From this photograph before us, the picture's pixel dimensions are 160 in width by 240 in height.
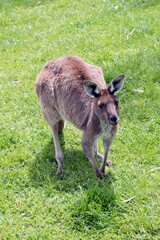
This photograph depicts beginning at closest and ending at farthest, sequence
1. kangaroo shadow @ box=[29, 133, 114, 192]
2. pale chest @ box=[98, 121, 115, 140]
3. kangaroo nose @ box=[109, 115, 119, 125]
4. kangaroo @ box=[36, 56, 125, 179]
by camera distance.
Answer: kangaroo nose @ box=[109, 115, 119, 125] → kangaroo @ box=[36, 56, 125, 179] → pale chest @ box=[98, 121, 115, 140] → kangaroo shadow @ box=[29, 133, 114, 192]

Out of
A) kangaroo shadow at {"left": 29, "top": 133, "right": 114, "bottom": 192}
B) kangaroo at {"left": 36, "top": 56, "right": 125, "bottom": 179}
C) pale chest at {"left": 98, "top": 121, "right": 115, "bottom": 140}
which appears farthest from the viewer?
kangaroo shadow at {"left": 29, "top": 133, "right": 114, "bottom": 192}

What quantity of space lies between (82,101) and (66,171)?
0.90 m

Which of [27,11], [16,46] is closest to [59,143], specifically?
[16,46]

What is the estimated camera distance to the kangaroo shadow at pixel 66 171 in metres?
3.63

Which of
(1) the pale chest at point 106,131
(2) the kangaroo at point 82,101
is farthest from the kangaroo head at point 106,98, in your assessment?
(1) the pale chest at point 106,131

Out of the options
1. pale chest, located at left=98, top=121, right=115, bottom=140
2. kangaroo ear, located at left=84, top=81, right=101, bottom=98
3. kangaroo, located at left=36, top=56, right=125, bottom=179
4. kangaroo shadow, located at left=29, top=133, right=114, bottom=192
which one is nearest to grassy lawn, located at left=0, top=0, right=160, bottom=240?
kangaroo shadow, located at left=29, top=133, right=114, bottom=192

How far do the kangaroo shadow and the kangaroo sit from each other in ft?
0.32

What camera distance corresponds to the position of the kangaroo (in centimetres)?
319

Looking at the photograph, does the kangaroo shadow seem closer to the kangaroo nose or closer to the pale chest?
the pale chest

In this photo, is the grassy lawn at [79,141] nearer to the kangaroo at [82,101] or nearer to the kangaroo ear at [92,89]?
the kangaroo at [82,101]

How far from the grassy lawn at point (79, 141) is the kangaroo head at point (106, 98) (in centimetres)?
79

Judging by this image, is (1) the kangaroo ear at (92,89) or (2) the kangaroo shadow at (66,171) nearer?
(1) the kangaroo ear at (92,89)

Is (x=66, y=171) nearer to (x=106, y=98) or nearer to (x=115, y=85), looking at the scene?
(x=106, y=98)

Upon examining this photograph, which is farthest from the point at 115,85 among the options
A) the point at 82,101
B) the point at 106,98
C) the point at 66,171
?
the point at 66,171
